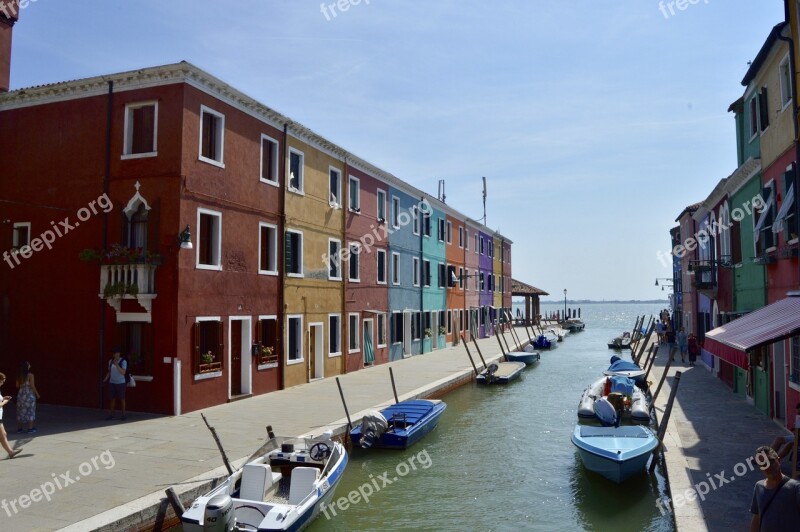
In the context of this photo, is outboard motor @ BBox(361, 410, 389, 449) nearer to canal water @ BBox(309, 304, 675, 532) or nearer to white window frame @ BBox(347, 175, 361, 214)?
canal water @ BBox(309, 304, 675, 532)

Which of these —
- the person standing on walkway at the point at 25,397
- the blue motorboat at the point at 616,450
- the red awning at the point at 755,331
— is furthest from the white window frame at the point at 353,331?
the red awning at the point at 755,331

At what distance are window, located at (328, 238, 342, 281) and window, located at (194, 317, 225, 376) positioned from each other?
7026 millimetres

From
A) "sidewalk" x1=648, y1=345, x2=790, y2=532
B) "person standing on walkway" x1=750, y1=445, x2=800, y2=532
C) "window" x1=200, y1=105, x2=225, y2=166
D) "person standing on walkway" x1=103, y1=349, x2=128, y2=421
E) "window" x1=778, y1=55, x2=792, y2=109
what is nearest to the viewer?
"person standing on walkway" x1=750, y1=445, x2=800, y2=532

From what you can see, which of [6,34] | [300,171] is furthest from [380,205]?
[6,34]

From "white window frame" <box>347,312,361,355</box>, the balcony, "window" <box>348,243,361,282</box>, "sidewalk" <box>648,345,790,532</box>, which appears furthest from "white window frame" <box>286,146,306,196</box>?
"sidewalk" <box>648,345,790,532</box>

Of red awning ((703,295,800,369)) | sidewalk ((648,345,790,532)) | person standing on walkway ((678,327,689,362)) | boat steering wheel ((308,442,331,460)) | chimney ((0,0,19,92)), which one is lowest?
sidewalk ((648,345,790,532))

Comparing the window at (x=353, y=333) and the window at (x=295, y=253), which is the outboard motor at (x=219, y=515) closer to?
the window at (x=295, y=253)

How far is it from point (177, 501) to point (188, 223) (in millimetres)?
8560

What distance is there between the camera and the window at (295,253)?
20.2 m

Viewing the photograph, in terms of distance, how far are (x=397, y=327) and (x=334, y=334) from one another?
7253 mm

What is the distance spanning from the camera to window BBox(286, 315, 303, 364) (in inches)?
791

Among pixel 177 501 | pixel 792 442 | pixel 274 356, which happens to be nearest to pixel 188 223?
pixel 274 356

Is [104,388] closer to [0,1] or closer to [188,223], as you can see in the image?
[188,223]

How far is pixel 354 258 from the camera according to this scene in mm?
25531
